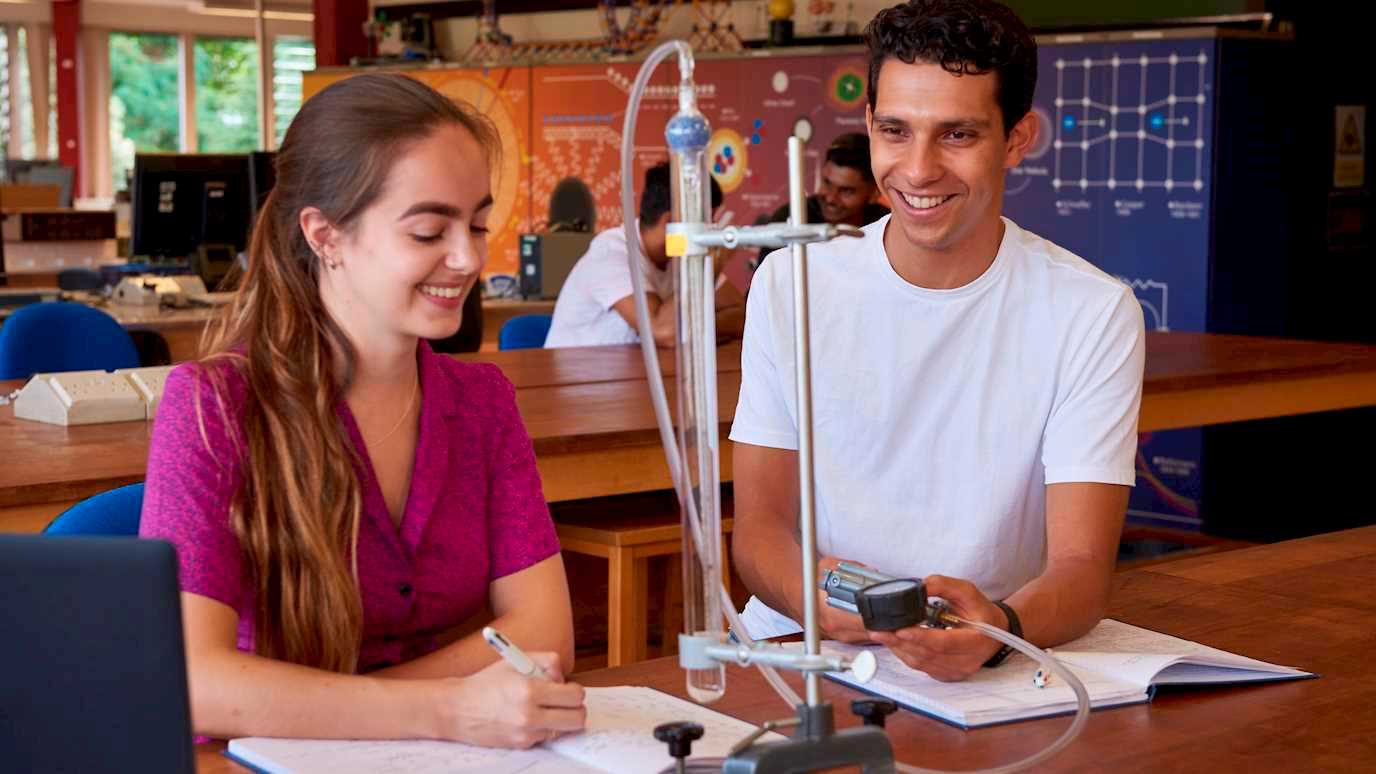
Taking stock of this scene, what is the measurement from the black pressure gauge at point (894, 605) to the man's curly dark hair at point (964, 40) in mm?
745

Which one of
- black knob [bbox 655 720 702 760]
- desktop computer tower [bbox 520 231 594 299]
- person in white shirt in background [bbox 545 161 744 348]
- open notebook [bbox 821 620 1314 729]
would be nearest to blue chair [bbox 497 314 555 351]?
person in white shirt in background [bbox 545 161 744 348]

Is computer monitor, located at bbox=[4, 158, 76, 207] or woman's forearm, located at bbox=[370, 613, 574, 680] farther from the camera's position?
computer monitor, located at bbox=[4, 158, 76, 207]

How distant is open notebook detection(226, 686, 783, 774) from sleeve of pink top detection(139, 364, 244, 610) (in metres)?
0.17

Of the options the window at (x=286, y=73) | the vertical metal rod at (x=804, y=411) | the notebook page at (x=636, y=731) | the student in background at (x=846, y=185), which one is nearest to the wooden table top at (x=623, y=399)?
the student in background at (x=846, y=185)

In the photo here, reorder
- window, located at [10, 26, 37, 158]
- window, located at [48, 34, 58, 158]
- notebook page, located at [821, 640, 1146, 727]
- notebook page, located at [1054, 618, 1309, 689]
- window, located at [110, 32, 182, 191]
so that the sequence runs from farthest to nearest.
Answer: window, located at [110, 32, 182, 191] → window, located at [48, 34, 58, 158] → window, located at [10, 26, 37, 158] → notebook page, located at [1054, 618, 1309, 689] → notebook page, located at [821, 640, 1146, 727]

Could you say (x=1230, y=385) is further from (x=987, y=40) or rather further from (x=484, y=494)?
(x=484, y=494)

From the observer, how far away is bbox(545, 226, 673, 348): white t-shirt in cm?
455

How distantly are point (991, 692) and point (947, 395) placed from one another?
505 mm

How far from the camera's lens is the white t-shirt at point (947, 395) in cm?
188

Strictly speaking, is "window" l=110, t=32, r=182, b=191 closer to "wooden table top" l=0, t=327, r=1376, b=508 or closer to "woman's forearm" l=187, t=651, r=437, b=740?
"wooden table top" l=0, t=327, r=1376, b=508

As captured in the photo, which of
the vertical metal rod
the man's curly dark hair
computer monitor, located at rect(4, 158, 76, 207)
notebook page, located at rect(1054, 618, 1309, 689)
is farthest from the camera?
computer monitor, located at rect(4, 158, 76, 207)

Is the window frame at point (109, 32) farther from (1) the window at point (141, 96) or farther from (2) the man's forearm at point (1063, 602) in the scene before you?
(2) the man's forearm at point (1063, 602)

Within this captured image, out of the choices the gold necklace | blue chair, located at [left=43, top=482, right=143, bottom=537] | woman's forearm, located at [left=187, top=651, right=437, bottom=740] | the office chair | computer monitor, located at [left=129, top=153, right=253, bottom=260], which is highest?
computer monitor, located at [left=129, top=153, right=253, bottom=260]

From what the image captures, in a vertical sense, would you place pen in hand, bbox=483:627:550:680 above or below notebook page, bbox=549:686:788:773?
above
